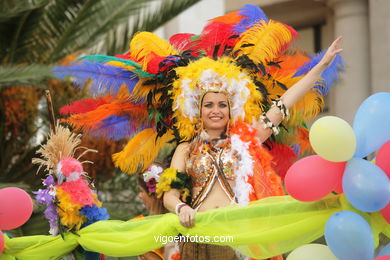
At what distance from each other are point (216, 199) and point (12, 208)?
3.86ft

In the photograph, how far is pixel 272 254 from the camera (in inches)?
138

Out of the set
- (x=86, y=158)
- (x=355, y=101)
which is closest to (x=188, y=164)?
(x=86, y=158)

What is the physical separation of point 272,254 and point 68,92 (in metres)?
5.22

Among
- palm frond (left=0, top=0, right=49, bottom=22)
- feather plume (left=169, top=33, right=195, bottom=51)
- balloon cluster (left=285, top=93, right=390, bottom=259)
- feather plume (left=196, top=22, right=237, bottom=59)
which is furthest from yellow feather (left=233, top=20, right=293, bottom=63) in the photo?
palm frond (left=0, top=0, right=49, bottom=22)

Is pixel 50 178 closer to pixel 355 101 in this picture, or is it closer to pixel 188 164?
pixel 188 164

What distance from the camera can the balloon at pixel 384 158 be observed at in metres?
3.15

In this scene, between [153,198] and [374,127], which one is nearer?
[374,127]

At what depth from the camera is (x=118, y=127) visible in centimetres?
483

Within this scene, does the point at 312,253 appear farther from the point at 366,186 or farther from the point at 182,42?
the point at 182,42

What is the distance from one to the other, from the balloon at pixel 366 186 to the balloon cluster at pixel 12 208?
195 centimetres

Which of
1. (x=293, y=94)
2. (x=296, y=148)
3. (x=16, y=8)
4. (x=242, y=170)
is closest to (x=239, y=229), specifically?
(x=242, y=170)

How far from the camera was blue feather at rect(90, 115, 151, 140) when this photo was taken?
481 cm

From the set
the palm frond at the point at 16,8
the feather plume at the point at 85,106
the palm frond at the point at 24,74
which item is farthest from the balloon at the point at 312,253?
the palm frond at the point at 16,8

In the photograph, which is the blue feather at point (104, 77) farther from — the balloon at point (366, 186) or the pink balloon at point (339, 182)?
the balloon at point (366, 186)
